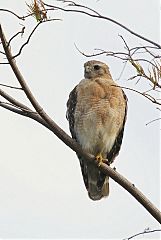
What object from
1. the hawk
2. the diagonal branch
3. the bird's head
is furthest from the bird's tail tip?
the diagonal branch

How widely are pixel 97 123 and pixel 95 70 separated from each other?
3.15 feet

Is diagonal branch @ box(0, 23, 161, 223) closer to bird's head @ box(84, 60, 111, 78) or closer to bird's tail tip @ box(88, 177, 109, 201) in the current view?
bird's tail tip @ box(88, 177, 109, 201)

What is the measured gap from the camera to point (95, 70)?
6.79 m

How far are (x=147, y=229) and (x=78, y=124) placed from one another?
8.38ft

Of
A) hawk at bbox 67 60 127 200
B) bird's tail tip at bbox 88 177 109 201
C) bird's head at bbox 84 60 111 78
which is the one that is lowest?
bird's tail tip at bbox 88 177 109 201

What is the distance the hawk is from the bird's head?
36 centimetres

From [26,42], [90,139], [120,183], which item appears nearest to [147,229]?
[120,183]

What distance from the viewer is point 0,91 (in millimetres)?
3752

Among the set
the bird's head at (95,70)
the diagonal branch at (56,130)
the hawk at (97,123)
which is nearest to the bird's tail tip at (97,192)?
the hawk at (97,123)

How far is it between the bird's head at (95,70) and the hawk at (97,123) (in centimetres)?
36

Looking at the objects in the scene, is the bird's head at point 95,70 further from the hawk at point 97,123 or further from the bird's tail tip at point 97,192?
the bird's tail tip at point 97,192

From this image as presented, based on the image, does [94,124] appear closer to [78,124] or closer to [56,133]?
[78,124]

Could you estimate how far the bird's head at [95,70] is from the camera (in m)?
6.75

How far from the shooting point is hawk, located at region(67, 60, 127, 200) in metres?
6.06
